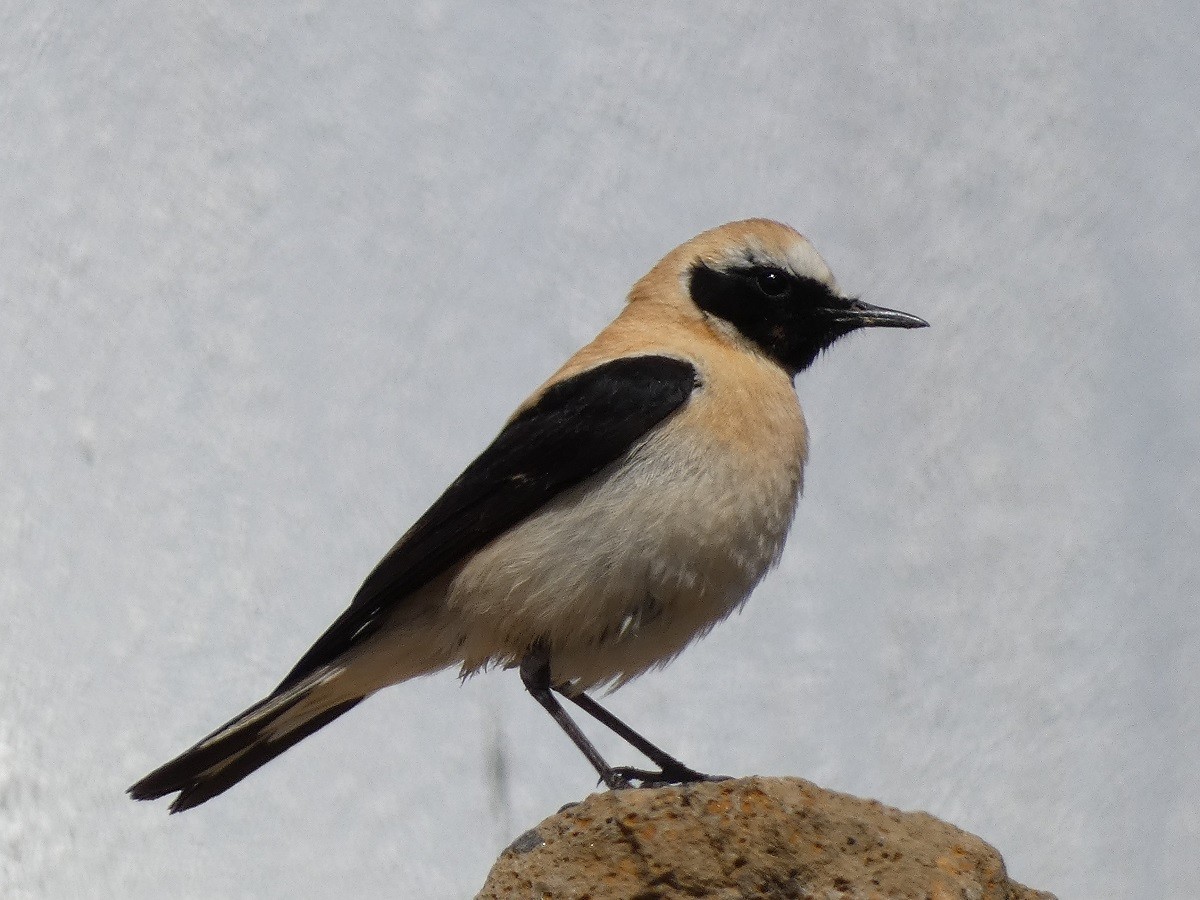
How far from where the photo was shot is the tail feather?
4812 mm

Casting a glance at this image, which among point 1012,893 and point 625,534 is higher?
point 625,534

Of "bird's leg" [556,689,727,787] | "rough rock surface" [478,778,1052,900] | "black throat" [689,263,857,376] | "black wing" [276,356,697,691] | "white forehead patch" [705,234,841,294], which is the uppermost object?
"white forehead patch" [705,234,841,294]

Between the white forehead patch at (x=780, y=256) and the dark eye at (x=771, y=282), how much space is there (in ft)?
0.08

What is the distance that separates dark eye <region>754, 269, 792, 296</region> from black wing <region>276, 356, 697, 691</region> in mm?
576

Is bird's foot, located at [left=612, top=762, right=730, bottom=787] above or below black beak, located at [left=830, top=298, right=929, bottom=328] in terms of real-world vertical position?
below

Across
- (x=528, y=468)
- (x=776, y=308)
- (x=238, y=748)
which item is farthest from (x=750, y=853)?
(x=776, y=308)

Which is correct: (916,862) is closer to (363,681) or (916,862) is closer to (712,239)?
(363,681)

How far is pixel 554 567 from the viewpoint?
4570 mm

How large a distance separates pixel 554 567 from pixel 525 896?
3.61ft

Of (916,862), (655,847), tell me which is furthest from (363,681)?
(916,862)

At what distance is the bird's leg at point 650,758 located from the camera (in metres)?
4.80

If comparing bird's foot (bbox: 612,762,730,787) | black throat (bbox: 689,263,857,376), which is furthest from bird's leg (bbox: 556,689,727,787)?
black throat (bbox: 689,263,857,376)

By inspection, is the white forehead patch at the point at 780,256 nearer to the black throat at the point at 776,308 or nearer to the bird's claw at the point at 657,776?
the black throat at the point at 776,308

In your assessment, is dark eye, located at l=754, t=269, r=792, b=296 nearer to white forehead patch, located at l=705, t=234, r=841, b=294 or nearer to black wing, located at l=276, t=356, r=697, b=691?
white forehead patch, located at l=705, t=234, r=841, b=294
